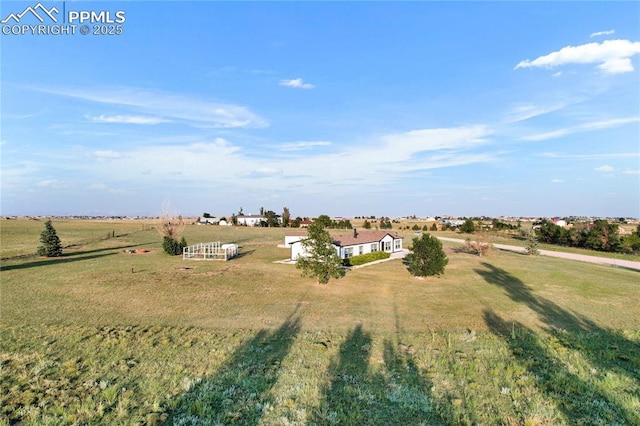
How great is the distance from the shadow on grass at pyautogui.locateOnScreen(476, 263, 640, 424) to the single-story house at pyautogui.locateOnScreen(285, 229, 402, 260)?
66.0 feet

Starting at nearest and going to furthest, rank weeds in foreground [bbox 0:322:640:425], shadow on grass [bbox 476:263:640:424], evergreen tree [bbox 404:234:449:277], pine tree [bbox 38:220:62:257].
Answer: weeds in foreground [bbox 0:322:640:425] < shadow on grass [bbox 476:263:640:424] < evergreen tree [bbox 404:234:449:277] < pine tree [bbox 38:220:62:257]

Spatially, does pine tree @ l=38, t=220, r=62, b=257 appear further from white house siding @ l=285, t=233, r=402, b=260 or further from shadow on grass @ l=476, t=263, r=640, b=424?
shadow on grass @ l=476, t=263, r=640, b=424

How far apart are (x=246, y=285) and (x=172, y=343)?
11656 millimetres

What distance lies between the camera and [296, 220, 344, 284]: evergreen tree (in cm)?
2508

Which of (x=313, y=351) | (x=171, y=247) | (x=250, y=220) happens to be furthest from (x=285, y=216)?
(x=313, y=351)

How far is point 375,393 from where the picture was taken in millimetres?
8734

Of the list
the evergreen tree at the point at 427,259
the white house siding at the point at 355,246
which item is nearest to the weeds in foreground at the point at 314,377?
the evergreen tree at the point at 427,259

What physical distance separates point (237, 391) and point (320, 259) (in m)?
17.1

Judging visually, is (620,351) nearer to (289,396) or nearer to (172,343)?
(289,396)

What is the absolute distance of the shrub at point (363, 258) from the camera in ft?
115

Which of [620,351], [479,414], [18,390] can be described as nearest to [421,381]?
[479,414]

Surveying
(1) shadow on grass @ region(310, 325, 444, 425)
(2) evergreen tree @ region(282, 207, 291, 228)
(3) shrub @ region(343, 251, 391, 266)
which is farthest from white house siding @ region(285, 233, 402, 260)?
(2) evergreen tree @ region(282, 207, 291, 228)

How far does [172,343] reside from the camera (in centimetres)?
1259

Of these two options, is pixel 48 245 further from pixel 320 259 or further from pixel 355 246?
pixel 355 246
